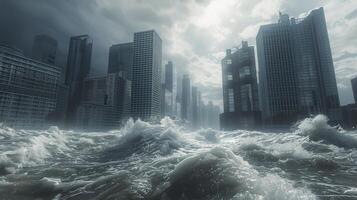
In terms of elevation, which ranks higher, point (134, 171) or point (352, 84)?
point (352, 84)

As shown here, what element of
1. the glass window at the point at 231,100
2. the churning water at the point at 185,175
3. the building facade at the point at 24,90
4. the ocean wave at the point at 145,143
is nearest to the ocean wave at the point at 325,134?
the churning water at the point at 185,175

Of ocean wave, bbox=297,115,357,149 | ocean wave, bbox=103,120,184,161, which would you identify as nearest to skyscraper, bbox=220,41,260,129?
ocean wave, bbox=297,115,357,149

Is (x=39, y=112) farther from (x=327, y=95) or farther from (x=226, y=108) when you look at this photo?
(x=327, y=95)

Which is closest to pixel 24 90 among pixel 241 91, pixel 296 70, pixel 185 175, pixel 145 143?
pixel 241 91

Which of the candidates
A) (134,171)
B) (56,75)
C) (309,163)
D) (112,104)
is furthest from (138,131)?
(112,104)

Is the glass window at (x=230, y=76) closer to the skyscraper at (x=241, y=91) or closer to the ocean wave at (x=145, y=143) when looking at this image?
the skyscraper at (x=241, y=91)
